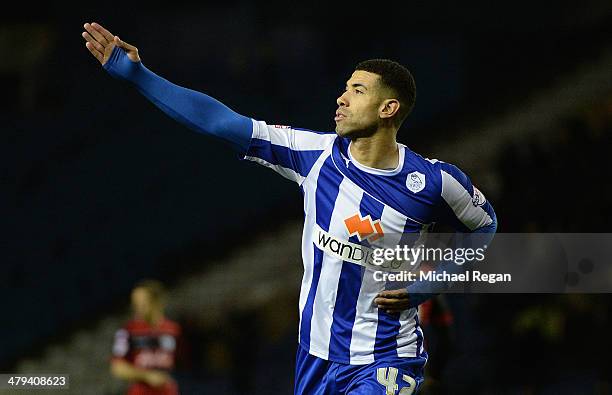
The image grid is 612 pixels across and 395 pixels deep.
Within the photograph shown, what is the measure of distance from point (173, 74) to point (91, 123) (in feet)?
4.74

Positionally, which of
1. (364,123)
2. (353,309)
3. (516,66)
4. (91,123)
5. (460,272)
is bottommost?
(353,309)

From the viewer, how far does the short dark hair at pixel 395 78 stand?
191 inches

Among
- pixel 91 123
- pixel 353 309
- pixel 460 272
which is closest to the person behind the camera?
pixel 353 309

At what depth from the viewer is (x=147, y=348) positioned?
9086mm

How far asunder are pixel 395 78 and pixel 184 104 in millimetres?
1020

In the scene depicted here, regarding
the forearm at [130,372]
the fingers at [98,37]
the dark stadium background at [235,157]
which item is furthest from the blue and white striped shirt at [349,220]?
the dark stadium background at [235,157]

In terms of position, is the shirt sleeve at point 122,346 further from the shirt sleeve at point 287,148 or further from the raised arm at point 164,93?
the raised arm at point 164,93

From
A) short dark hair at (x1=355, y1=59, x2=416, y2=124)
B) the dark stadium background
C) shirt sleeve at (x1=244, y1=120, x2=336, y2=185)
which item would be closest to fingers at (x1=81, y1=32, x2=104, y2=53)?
shirt sleeve at (x1=244, y1=120, x2=336, y2=185)

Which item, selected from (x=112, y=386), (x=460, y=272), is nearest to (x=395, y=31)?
(x=112, y=386)

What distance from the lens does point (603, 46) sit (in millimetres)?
15391

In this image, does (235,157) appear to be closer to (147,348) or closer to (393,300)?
(147,348)

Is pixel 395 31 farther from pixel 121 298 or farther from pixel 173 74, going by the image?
pixel 121 298

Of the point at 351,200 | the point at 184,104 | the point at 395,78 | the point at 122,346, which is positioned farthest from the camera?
the point at 122,346

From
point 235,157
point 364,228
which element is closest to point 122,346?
point 364,228
